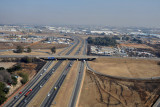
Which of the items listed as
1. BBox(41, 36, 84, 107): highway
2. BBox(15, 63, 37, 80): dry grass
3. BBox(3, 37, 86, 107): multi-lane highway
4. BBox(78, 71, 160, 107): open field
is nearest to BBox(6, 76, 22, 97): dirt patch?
BBox(3, 37, 86, 107): multi-lane highway

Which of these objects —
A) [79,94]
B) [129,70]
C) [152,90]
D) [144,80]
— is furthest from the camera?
[129,70]

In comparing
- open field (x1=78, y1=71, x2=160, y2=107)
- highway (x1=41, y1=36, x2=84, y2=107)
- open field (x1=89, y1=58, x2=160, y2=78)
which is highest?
open field (x1=89, y1=58, x2=160, y2=78)

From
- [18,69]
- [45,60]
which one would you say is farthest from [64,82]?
[45,60]

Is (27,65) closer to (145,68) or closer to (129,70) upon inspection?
(129,70)

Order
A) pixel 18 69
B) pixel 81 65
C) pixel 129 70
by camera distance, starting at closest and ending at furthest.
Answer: pixel 18 69
pixel 129 70
pixel 81 65

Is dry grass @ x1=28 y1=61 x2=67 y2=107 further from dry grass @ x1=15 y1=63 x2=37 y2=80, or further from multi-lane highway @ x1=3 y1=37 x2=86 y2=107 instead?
dry grass @ x1=15 y1=63 x2=37 y2=80

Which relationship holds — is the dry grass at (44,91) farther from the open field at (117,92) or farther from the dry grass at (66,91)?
the open field at (117,92)
